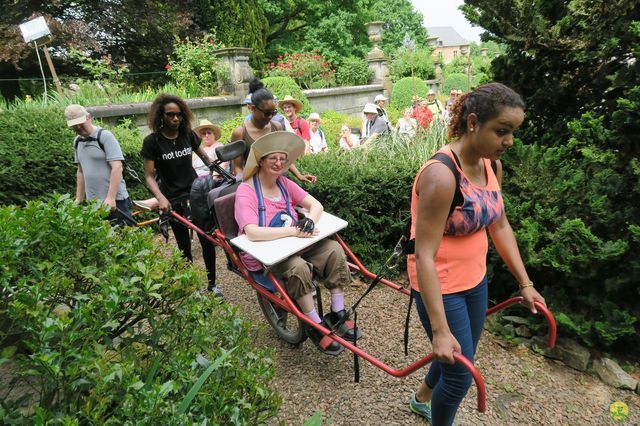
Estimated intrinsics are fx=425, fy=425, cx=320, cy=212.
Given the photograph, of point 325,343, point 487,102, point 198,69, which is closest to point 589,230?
point 487,102

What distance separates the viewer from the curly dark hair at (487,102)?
5.87 ft

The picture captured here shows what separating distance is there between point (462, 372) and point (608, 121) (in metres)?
2.83

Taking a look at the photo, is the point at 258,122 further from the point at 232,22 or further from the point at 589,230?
the point at 232,22

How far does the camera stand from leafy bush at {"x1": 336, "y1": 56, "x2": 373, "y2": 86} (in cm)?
1884

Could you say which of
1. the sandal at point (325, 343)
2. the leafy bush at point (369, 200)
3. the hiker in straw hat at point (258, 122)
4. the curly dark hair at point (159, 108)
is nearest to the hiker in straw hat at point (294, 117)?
the leafy bush at point (369, 200)

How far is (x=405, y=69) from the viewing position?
2242 centimetres

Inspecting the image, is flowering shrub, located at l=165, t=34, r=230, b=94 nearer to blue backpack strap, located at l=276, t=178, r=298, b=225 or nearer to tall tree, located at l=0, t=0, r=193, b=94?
tall tree, located at l=0, t=0, r=193, b=94

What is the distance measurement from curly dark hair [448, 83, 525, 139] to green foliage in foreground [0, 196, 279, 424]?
1.36 metres

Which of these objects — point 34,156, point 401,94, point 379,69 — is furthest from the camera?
point 379,69

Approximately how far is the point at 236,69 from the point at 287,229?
932 centimetres

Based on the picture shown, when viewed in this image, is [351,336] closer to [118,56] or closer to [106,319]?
[106,319]

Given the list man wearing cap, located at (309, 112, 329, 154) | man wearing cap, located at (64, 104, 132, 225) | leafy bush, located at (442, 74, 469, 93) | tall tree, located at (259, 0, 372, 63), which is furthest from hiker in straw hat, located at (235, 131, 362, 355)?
leafy bush, located at (442, 74, 469, 93)

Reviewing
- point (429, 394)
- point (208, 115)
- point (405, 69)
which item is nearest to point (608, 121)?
point (429, 394)

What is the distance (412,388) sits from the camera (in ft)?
9.58
